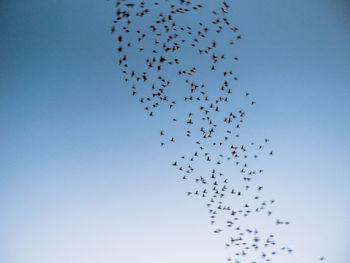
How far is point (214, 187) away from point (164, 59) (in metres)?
4.82

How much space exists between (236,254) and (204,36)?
785 centimetres

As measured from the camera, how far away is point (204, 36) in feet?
37.3

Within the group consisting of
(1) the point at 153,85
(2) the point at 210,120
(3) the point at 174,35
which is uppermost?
(3) the point at 174,35

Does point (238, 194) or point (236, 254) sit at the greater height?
point (238, 194)

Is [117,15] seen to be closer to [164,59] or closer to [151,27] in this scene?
[151,27]

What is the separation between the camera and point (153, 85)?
449 inches

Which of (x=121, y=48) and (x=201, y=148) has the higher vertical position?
(x=121, y=48)

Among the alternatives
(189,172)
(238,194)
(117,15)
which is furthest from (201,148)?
(117,15)

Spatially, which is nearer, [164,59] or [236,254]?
[164,59]

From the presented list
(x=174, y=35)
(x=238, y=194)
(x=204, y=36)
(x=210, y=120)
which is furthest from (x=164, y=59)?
(x=238, y=194)

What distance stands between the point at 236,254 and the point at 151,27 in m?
8.52

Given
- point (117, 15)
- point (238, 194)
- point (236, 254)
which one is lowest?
point (236, 254)

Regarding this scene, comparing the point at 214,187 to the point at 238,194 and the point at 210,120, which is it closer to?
the point at 238,194

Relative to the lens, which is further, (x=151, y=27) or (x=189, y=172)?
(x=189, y=172)
